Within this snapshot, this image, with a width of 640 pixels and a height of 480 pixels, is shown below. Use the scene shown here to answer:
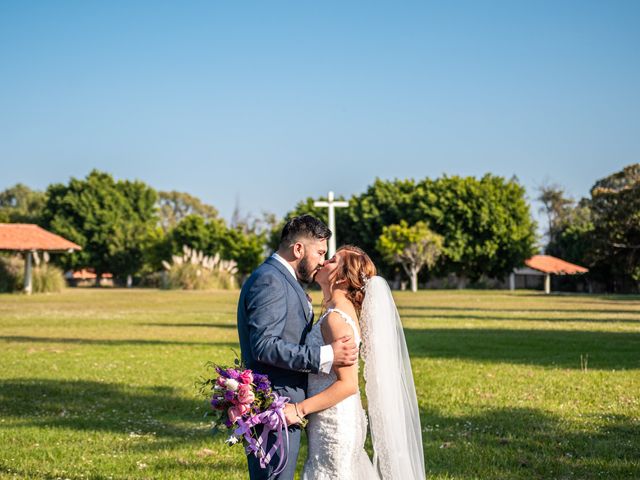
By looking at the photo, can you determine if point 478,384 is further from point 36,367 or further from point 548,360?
point 36,367

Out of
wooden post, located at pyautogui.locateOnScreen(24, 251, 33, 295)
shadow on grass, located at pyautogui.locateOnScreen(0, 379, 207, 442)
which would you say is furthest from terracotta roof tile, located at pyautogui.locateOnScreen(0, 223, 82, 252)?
shadow on grass, located at pyautogui.locateOnScreen(0, 379, 207, 442)

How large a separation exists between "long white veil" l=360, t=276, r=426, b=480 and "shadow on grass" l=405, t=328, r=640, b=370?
35.6ft

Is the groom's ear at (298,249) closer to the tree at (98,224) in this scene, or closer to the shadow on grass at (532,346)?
the shadow on grass at (532,346)

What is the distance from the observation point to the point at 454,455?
317 inches

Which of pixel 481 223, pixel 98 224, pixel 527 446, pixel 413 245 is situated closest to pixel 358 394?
pixel 527 446

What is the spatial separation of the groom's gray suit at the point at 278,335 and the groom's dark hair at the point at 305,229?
0.20 m

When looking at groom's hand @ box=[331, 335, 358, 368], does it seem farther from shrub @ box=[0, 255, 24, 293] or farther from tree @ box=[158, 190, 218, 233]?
tree @ box=[158, 190, 218, 233]

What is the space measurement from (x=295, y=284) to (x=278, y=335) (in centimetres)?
39

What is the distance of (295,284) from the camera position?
4840 mm

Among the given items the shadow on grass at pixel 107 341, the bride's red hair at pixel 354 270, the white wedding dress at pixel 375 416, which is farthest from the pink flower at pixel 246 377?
the shadow on grass at pixel 107 341

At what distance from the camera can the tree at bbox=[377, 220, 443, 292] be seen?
→ 72.0 m

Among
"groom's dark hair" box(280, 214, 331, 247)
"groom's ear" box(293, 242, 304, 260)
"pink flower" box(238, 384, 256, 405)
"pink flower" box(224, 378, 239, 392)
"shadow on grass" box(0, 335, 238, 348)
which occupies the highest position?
"groom's dark hair" box(280, 214, 331, 247)

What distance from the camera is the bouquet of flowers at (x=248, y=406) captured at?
14.4ft

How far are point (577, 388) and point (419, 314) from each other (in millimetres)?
21173
